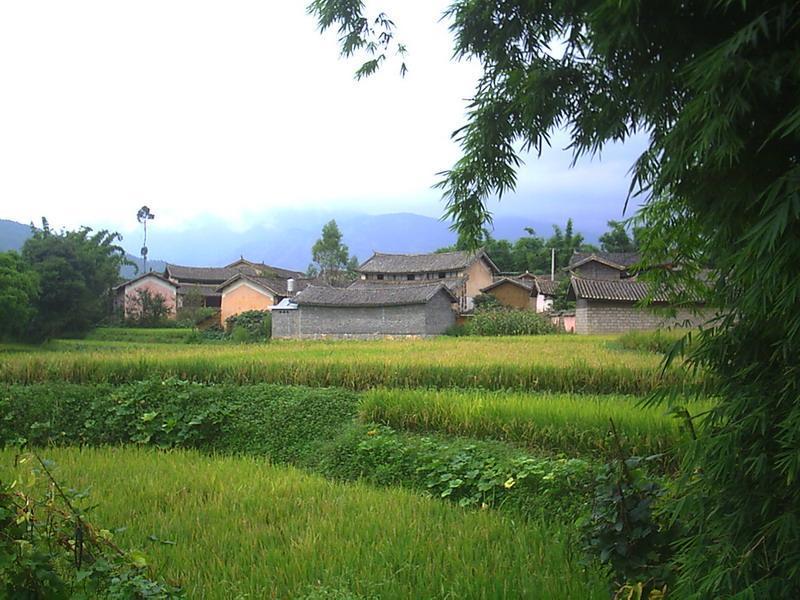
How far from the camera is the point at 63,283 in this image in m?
31.3

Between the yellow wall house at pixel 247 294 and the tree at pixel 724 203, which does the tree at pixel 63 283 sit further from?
the tree at pixel 724 203

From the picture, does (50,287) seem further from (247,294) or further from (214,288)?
(214,288)

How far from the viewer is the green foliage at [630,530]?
2928mm

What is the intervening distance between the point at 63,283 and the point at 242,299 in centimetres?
1331

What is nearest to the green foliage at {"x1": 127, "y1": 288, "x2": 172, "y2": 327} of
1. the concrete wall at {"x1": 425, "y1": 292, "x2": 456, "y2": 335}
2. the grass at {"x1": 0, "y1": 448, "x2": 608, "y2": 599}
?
the concrete wall at {"x1": 425, "y1": 292, "x2": 456, "y2": 335}

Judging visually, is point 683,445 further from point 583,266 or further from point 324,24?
point 583,266

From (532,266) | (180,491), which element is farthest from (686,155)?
(532,266)

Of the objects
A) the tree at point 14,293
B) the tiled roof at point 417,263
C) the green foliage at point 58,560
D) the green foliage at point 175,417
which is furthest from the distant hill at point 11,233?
the green foliage at point 58,560

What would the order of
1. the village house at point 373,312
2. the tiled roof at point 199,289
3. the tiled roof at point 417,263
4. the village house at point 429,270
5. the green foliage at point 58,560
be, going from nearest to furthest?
the green foliage at point 58,560 < the village house at point 373,312 < the village house at point 429,270 < the tiled roof at point 417,263 < the tiled roof at point 199,289

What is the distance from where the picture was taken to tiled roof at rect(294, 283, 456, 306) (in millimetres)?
30250

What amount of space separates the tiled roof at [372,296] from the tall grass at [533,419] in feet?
69.2

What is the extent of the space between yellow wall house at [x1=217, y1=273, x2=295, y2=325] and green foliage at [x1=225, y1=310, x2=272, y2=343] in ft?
13.7

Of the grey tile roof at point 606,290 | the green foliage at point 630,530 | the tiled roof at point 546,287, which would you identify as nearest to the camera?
the green foliage at point 630,530

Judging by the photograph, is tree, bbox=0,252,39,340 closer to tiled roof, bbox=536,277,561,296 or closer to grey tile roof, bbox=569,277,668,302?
grey tile roof, bbox=569,277,668,302
